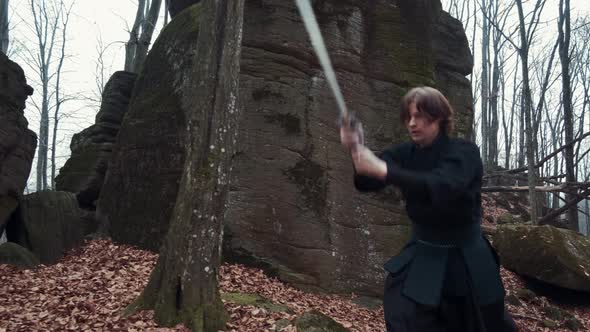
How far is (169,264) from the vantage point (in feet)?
18.1

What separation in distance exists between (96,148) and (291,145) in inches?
246

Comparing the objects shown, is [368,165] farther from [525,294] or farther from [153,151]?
[525,294]

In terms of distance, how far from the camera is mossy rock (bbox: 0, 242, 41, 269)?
8.43m

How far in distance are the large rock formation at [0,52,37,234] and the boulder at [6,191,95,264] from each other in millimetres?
285

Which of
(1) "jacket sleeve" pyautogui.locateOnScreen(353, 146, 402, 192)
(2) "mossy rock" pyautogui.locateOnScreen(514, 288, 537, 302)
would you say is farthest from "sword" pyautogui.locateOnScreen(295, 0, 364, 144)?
(2) "mossy rock" pyautogui.locateOnScreen(514, 288, 537, 302)

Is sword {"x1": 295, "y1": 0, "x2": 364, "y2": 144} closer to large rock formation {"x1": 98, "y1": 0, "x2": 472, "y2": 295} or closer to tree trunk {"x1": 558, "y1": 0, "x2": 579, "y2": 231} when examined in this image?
large rock formation {"x1": 98, "y1": 0, "x2": 472, "y2": 295}

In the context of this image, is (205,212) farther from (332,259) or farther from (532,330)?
(532,330)

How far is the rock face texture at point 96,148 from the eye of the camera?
1239 cm

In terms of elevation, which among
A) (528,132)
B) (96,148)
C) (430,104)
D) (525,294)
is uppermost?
(528,132)

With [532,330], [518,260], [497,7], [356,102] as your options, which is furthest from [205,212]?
[497,7]

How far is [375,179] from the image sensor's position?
2.37m

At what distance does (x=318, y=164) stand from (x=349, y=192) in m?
0.92

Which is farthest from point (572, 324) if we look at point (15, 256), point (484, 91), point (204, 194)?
point (484, 91)

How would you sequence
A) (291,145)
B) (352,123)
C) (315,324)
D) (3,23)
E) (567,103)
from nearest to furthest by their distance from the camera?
(352,123)
(315,324)
(291,145)
(567,103)
(3,23)
